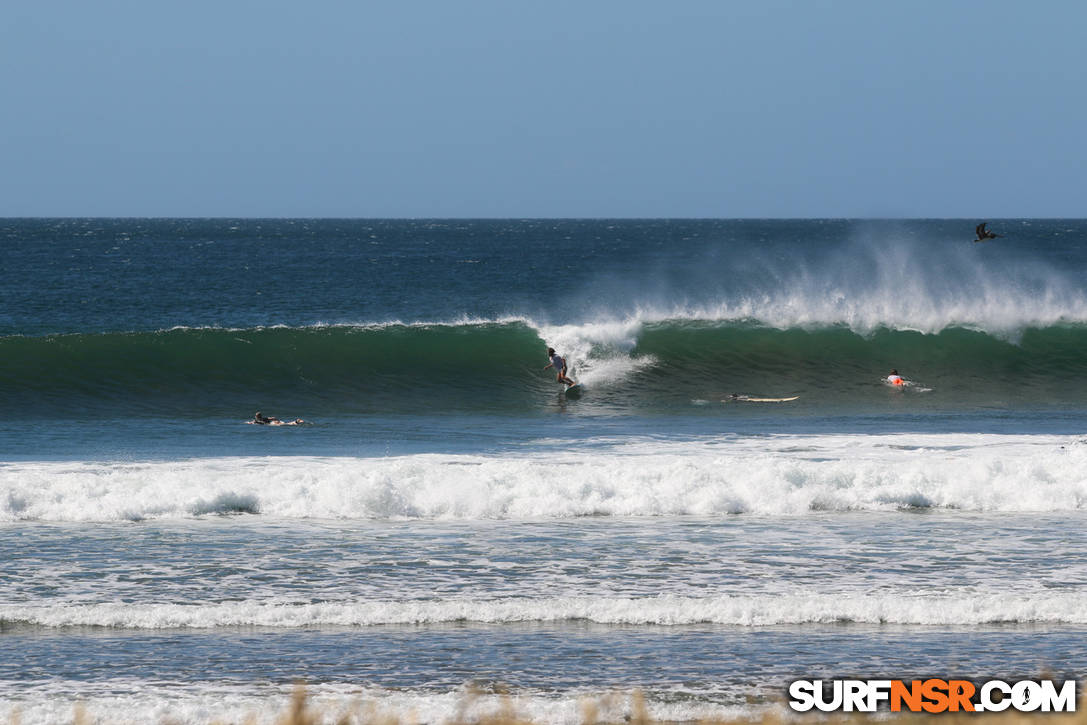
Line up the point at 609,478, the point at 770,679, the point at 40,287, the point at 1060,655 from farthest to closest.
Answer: the point at 40,287
the point at 609,478
the point at 1060,655
the point at 770,679

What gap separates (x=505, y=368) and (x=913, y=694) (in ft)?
69.6

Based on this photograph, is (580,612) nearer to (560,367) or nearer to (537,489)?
(537,489)

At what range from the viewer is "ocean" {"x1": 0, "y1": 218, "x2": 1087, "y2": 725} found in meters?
8.55

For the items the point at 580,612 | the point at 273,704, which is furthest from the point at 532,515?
the point at 273,704

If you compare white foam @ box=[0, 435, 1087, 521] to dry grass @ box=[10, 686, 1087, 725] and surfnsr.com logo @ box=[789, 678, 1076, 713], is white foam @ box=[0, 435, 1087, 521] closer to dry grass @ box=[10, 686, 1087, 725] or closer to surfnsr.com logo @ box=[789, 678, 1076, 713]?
surfnsr.com logo @ box=[789, 678, 1076, 713]

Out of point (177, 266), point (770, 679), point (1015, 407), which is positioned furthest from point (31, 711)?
point (177, 266)

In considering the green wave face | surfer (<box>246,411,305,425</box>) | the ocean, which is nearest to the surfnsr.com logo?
the ocean

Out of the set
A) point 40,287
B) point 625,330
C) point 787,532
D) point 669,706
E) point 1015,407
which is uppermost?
point 40,287

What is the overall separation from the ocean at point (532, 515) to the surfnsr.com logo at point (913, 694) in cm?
29

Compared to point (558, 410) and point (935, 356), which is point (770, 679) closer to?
point (558, 410)

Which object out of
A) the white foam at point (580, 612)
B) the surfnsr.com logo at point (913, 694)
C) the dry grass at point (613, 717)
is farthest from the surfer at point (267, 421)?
the surfnsr.com logo at point (913, 694)

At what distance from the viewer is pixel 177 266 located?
77375 millimetres

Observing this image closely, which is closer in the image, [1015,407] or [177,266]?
[1015,407]

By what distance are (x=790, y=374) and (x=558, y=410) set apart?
6.92 meters
